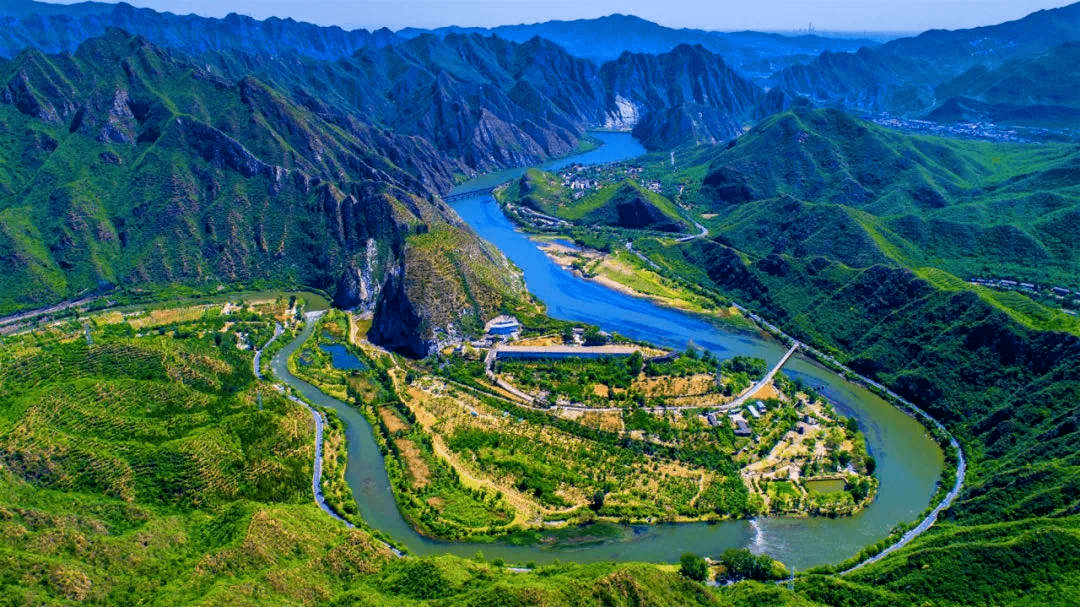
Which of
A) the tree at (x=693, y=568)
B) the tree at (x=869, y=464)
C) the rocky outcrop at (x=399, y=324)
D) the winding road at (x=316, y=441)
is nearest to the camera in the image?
the tree at (x=693, y=568)

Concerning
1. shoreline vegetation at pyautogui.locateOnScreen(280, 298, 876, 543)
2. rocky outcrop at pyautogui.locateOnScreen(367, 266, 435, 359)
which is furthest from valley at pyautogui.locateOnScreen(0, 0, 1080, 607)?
rocky outcrop at pyautogui.locateOnScreen(367, 266, 435, 359)

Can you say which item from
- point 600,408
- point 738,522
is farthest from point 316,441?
point 738,522

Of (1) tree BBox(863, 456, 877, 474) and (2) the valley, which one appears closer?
(2) the valley

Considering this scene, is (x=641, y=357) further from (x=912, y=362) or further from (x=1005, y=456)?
(x=1005, y=456)

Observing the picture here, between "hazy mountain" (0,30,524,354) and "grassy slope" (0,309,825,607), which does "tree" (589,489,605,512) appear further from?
"hazy mountain" (0,30,524,354)

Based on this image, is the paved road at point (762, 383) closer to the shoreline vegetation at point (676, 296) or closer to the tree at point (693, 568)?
the shoreline vegetation at point (676, 296)

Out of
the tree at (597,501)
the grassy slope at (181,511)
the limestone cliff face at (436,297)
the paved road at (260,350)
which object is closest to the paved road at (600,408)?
the limestone cliff face at (436,297)
